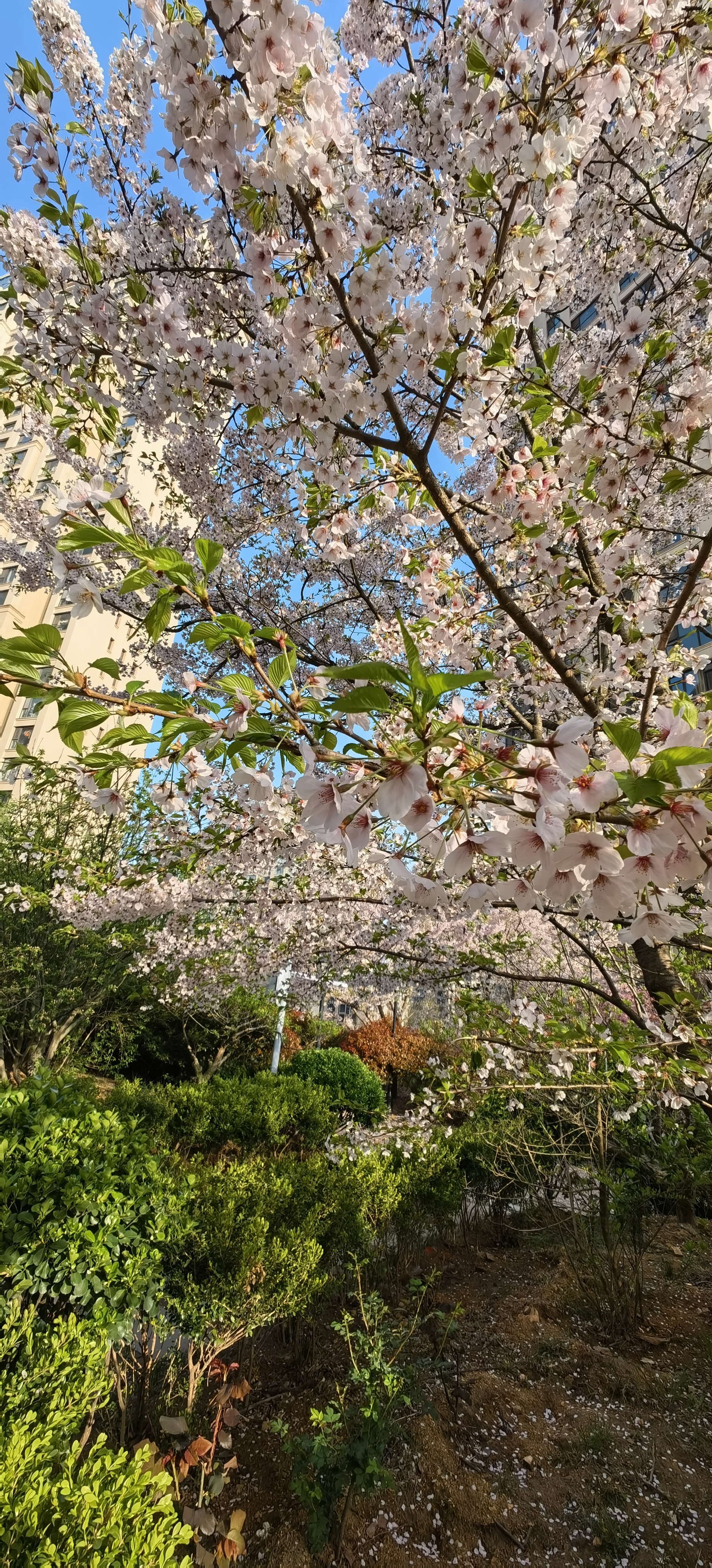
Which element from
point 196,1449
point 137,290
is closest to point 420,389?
point 137,290

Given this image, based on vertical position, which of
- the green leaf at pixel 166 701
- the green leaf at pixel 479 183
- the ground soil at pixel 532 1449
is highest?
the green leaf at pixel 479 183

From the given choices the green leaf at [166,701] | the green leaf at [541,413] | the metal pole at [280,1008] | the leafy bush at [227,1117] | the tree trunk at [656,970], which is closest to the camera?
the green leaf at [166,701]

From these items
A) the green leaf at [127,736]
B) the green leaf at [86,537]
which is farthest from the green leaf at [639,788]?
the green leaf at [86,537]

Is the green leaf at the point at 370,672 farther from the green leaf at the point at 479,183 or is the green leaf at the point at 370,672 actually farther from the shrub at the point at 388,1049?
the shrub at the point at 388,1049

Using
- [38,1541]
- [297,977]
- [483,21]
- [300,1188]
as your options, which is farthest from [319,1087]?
[483,21]

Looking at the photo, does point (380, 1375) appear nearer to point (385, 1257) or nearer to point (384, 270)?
point (385, 1257)

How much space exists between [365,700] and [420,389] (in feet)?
9.60

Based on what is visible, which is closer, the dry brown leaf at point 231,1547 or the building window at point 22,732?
the dry brown leaf at point 231,1547

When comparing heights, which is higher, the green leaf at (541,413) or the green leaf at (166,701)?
the green leaf at (541,413)

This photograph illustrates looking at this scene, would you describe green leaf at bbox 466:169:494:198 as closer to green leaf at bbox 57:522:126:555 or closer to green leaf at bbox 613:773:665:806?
green leaf at bbox 57:522:126:555

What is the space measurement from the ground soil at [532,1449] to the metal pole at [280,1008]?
404cm

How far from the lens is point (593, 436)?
86.8 inches

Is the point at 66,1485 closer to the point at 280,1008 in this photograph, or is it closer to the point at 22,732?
the point at 280,1008

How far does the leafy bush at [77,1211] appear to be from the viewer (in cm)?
257
